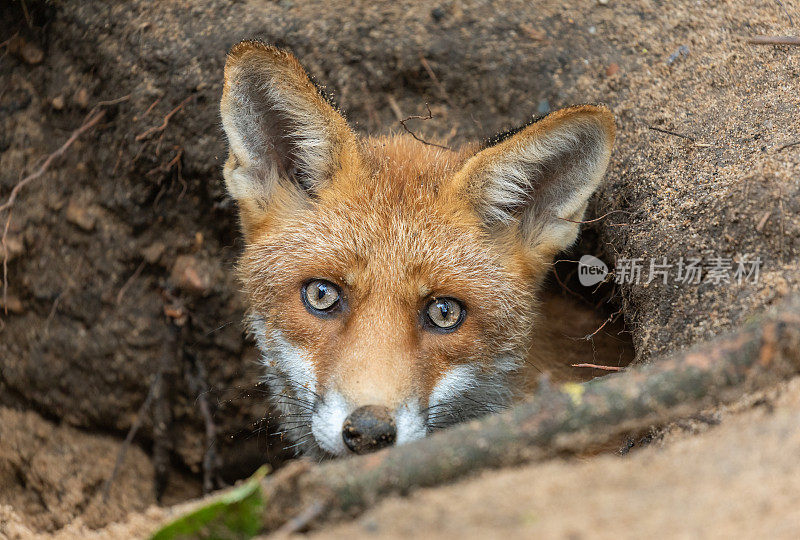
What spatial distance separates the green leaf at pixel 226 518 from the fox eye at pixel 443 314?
1.47 m

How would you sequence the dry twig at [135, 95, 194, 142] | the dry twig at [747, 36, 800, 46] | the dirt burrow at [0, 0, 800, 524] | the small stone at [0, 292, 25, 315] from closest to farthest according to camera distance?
the dry twig at [747, 36, 800, 46] < the dirt burrow at [0, 0, 800, 524] < the dry twig at [135, 95, 194, 142] < the small stone at [0, 292, 25, 315]

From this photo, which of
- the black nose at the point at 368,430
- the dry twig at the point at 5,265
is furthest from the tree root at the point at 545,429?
the dry twig at the point at 5,265

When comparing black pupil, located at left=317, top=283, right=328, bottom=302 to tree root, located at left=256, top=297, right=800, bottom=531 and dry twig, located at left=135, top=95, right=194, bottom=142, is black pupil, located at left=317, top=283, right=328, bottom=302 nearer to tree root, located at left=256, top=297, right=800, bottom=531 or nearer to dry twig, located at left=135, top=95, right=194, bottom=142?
tree root, located at left=256, top=297, right=800, bottom=531

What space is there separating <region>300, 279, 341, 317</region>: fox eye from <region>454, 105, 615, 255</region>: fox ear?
2.61 feet

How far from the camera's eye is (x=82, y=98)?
4.69 metres

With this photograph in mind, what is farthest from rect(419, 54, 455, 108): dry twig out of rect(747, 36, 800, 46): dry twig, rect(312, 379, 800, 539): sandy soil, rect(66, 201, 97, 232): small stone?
rect(312, 379, 800, 539): sandy soil

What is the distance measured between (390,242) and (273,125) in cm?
84

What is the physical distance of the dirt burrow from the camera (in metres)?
4.04

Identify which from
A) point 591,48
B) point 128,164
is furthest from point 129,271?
point 591,48

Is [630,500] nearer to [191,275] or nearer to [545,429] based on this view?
[545,429]

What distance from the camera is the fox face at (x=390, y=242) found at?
2984 millimetres

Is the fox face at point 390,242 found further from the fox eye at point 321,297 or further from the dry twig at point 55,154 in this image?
the dry twig at point 55,154

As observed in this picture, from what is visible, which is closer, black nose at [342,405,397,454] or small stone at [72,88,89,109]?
black nose at [342,405,397,454]

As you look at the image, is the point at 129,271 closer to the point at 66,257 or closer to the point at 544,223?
the point at 66,257
